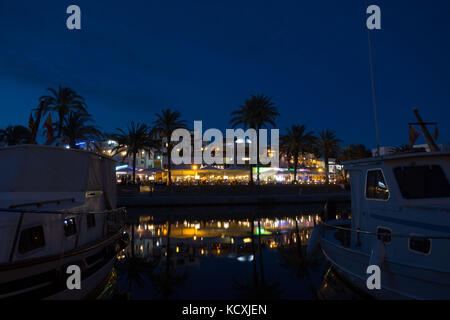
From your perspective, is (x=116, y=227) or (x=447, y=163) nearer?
(x=447, y=163)

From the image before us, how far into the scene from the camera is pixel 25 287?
20.2 ft

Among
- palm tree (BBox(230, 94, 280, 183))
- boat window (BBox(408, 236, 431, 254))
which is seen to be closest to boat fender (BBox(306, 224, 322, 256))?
boat window (BBox(408, 236, 431, 254))

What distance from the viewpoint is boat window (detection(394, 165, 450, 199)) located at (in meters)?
6.93

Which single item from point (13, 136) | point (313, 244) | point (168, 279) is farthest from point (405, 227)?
point (13, 136)

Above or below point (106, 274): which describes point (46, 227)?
above

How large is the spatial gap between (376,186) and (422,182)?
4.48 feet

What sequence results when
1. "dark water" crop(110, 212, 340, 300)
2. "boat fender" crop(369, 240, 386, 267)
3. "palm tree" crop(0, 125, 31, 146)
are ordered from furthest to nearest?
"palm tree" crop(0, 125, 31, 146), "dark water" crop(110, 212, 340, 300), "boat fender" crop(369, 240, 386, 267)

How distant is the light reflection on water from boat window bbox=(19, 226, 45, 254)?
3.47 meters

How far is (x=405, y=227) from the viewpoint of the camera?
728cm

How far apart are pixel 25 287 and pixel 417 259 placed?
9.69 metres

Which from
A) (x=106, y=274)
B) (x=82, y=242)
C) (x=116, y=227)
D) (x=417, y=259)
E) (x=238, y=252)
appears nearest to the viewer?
(x=417, y=259)

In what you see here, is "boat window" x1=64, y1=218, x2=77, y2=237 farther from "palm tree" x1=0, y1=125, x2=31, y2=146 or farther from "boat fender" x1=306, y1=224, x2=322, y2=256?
"palm tree" x1=0, y1=125, x2=31, y2=146
